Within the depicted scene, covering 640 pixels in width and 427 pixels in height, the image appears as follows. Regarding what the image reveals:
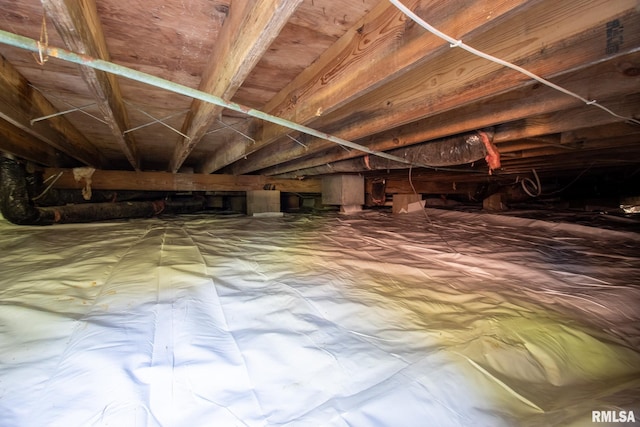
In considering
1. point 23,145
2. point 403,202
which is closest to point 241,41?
point 23,145

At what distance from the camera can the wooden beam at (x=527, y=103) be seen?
93cm

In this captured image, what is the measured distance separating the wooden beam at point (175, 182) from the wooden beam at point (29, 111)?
84 centimetres

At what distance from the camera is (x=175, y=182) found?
325 centimetres

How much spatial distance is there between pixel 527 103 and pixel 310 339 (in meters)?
1.42

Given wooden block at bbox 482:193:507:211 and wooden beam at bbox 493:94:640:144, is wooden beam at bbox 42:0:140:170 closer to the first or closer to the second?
wooden beam at bbox 493:94:640:144

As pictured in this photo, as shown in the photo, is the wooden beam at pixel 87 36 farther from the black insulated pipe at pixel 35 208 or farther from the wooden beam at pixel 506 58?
the black insulated pipe at pixel 35 208

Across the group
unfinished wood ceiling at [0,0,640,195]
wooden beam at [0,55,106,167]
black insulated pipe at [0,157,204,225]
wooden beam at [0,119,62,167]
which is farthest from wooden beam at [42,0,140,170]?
black insulated pipe at [0,157,204,225]

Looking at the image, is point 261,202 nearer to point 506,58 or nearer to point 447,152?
point 447,152

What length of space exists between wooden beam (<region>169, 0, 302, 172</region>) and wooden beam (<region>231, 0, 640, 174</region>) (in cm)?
71

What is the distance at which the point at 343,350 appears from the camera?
75 centimetres

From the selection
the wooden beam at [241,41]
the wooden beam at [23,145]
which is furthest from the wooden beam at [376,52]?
the wooden beam at [23,145]

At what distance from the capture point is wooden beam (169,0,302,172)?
630mm

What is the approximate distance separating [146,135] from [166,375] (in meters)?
2.23

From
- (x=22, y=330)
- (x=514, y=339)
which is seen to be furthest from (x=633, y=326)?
(x=22, y=330)
